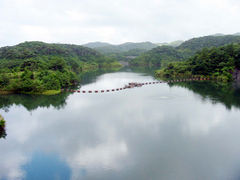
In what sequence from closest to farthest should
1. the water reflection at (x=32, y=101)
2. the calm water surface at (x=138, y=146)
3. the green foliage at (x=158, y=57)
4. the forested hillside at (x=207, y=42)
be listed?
the calm water surface at (x=138, y=146)
the water reflection at (x=32, y=101)
the green foliage at (x=158, y=57)
the forested hillside at (x=207, y=42)

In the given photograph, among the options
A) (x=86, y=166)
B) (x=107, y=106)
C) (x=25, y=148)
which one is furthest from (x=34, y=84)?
(x=86, y=166)

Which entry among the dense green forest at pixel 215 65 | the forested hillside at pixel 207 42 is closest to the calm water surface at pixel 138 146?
the dense green forest at pixel 215 65

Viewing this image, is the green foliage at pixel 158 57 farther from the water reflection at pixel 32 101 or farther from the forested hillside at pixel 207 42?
the water reflection at pixel 32 101

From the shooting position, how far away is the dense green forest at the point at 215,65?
172ft

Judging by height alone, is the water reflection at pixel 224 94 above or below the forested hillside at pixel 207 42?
below

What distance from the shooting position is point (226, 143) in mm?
18562

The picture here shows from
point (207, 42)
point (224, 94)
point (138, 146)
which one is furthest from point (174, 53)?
point (138, 146)

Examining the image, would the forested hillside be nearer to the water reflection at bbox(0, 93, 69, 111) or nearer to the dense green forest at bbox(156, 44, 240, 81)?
the dense green forest at bbox(156, 44, 240, 81)

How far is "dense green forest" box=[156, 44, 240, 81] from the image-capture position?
52.4 metres

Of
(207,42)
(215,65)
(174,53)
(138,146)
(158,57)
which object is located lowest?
(138,146)

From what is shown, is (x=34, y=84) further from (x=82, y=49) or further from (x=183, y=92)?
(x=82, y=49)

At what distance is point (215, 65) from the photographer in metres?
54.9

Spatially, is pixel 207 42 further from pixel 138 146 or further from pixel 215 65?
pixel 138 146

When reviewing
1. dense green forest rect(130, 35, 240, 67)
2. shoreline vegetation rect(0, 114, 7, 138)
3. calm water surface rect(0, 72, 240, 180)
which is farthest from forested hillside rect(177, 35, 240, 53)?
shoreline vegetation rect(0, 114, 7, 138)
